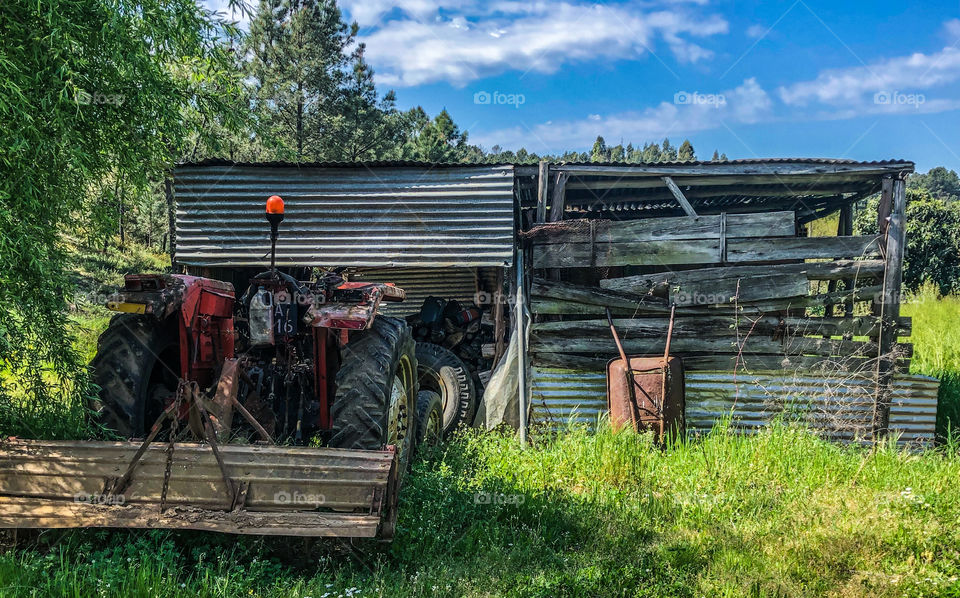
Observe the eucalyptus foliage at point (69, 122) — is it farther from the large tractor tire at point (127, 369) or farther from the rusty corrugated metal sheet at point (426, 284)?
the rusty corrugated metal sheet at point (426, 284)

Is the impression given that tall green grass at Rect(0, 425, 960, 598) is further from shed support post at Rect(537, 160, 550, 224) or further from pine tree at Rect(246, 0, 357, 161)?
pine tree at Rect(246, 0, 357, 161)

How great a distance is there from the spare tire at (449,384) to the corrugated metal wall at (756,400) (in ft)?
3.15

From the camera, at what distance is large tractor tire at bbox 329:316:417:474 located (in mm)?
4172

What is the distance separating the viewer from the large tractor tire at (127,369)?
4.18 metres

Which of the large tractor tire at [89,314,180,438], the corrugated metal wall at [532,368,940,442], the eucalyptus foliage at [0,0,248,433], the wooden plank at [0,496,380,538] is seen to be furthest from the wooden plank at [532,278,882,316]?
the wooden plank at [0,496,380,538]

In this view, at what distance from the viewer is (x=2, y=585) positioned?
2936mm

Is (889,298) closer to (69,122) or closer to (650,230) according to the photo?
(650,230)

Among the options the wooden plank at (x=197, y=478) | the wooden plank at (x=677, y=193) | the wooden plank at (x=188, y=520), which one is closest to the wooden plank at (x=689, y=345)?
the wooden plank at (x=677, y=193)

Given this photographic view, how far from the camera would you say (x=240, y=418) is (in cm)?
489

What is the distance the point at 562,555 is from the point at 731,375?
4516 mm

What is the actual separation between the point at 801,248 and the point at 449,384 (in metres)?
4.66

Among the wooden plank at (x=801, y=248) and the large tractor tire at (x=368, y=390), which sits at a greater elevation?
the wooden plank at (x=801, y=248)

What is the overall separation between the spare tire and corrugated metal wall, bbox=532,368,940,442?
959 mm

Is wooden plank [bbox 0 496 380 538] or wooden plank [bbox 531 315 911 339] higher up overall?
wooden plank [bbox 531 315 911 339]
